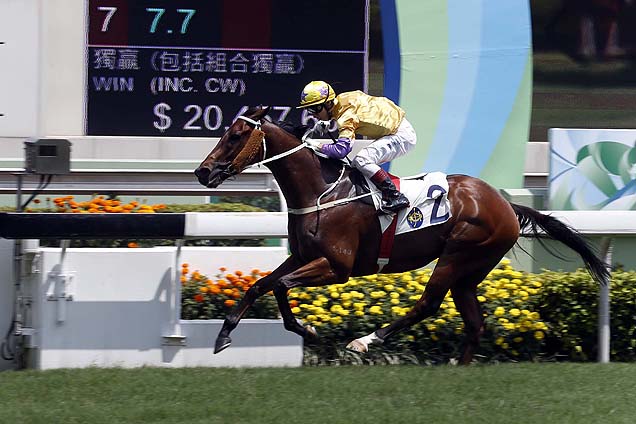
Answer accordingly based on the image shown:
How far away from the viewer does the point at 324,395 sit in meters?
5.46

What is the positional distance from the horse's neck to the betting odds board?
4862 millimetres

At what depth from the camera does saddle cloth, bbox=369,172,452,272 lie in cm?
648

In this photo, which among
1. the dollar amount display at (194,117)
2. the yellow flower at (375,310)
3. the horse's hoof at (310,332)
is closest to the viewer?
the horse's hoof at (310,332)

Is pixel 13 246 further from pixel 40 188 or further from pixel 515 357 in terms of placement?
pixel 515 357

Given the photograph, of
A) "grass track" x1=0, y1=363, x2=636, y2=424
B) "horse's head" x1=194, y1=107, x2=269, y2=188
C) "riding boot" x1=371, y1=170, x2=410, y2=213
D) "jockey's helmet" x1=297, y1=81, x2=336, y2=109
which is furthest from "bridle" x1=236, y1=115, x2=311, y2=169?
"grass track" x1=0, y1=363, x2=636, y2=424

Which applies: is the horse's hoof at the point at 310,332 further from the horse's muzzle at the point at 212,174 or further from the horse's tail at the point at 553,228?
the horse's tail at the point at 553,228

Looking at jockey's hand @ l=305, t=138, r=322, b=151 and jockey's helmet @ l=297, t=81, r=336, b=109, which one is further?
jockey's hand @ l=305, t=138, r=322, b=151

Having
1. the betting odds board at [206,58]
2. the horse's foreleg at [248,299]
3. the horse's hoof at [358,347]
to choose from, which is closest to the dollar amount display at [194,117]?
the betting odds board at [206,58]

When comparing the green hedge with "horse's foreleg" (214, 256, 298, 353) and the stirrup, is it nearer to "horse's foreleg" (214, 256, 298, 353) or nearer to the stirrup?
"horse's foreleg" (214, 256, 298, 353)

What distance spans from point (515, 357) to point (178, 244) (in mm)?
2142

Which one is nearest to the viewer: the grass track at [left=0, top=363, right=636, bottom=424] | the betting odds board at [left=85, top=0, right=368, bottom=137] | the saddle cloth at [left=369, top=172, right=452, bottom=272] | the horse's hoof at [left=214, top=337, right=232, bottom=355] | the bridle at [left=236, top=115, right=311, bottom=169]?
the grass track at [left=0, top=363, right=636, bottom=424]

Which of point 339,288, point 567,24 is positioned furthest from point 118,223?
point 567,24

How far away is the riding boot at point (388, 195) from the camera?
6.39 meters

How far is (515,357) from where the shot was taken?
22.5 feet
